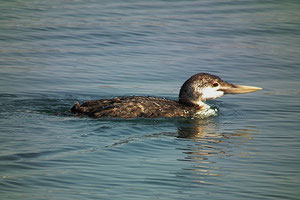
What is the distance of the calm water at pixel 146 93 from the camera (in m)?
7.12

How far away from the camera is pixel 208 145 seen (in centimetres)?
880

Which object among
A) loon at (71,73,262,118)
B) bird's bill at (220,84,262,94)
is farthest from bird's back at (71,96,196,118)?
bird's bill at (220,84,262,94)

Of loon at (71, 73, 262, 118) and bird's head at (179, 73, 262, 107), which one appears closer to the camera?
loon at (71, 73, 262, 118)

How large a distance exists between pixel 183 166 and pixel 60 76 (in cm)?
551

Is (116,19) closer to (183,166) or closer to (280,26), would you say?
(280,26)

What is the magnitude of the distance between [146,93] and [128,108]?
1.98 meters

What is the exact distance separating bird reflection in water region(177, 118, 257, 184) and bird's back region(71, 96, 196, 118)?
350 millimetres

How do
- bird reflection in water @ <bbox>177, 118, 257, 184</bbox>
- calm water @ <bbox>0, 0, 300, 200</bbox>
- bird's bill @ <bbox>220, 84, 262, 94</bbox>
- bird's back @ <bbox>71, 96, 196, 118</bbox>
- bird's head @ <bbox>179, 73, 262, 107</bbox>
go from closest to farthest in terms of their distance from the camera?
1. calm water @ <bbox>0, 0, 300, 200</bbox>
2. bird reflection in water @ <bbox>177, 118, 257, 184</bbox>
3. bird's back @ <bbox>71, 96, 196, 118</bbox>
4. bird's head @ <bbox>179, 73, 262, 107</bbox>
5. bird's bill @ <bbox>220, 84, 262, 94</bbox>

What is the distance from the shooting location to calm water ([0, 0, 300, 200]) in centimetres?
712

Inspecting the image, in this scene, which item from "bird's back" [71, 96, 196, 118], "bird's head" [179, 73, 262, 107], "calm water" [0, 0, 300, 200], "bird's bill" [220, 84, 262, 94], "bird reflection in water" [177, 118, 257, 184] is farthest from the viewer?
"bird's bill" [220, 84, 262, 94]

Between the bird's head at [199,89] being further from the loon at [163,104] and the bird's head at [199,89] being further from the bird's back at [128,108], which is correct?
the bird's back at [128,108]

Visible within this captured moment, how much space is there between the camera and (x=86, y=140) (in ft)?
28.3

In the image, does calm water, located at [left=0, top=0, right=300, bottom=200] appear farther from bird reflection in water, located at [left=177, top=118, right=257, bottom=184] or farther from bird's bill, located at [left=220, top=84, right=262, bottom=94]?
bird's bill, located at [left=220, top=84, right=262, bottom=94]

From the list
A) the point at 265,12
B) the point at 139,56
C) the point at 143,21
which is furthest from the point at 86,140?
the point at 265,12
